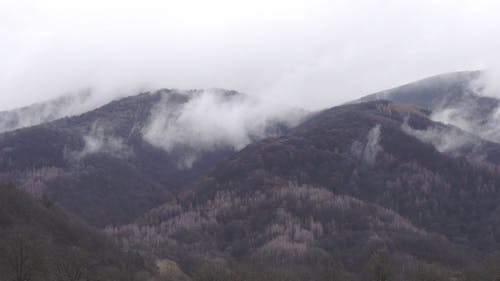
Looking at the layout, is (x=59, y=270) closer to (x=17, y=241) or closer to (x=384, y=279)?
(x=17, y=241)

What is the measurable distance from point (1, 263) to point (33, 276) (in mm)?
14964

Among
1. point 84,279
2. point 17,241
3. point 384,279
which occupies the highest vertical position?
point 17,241

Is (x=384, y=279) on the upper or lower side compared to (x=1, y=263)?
lower

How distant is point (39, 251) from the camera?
650ft

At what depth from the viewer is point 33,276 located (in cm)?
17812

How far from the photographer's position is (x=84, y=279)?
199875 mm

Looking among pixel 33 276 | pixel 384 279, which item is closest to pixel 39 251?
pixel 33 276

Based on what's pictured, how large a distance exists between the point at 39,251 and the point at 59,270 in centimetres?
786

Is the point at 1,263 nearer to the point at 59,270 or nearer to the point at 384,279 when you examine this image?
the point at 59,270

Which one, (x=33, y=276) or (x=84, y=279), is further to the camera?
(x=84, y=279)

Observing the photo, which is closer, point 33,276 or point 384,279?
point 33,276

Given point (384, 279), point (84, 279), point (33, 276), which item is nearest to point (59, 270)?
point (84, 279)

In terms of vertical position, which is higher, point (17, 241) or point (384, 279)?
point (17, 241)

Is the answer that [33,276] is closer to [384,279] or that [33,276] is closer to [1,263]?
[1,263]
